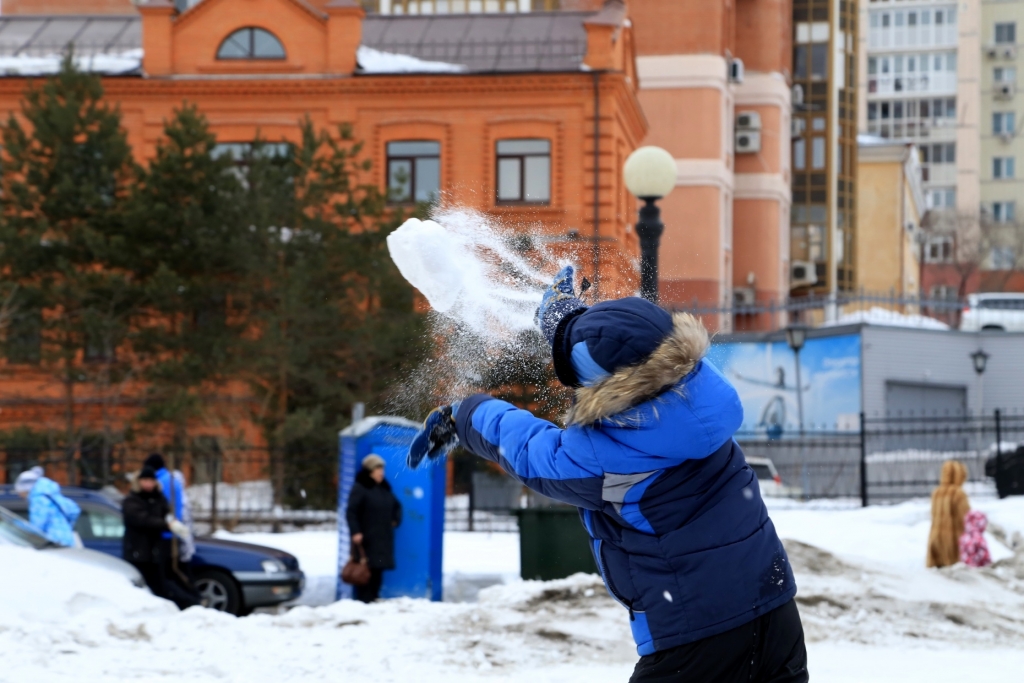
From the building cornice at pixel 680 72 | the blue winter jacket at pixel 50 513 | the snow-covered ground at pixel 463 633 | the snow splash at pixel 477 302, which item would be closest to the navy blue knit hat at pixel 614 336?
the snow splash at pixel 477 302

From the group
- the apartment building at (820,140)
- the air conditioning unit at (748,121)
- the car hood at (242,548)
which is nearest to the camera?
the car hood at (242,548)

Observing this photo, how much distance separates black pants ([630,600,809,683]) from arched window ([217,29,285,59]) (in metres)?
27.6

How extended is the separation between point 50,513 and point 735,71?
33417 mm

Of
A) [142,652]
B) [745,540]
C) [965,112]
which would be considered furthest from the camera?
[965,112]

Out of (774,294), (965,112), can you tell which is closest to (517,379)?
(774,294)

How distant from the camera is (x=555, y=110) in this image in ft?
91.5

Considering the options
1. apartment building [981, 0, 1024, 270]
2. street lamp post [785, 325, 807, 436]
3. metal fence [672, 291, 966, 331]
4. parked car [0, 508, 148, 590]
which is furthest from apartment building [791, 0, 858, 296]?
apartment building [981, 0, 1024, 270]

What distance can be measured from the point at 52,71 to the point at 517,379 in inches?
1089

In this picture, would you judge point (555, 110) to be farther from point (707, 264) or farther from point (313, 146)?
point (707, 264)

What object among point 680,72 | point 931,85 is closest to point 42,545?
point 680,72

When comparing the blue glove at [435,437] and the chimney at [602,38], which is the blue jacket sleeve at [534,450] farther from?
the chimney at [602,38]

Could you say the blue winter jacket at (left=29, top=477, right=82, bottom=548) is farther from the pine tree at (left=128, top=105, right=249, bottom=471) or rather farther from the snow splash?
the pine tree at (left=128, top=105, right=249, bottom=471)

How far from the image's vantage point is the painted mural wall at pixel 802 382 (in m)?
27.6

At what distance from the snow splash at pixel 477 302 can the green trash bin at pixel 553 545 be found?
626 centimetres
